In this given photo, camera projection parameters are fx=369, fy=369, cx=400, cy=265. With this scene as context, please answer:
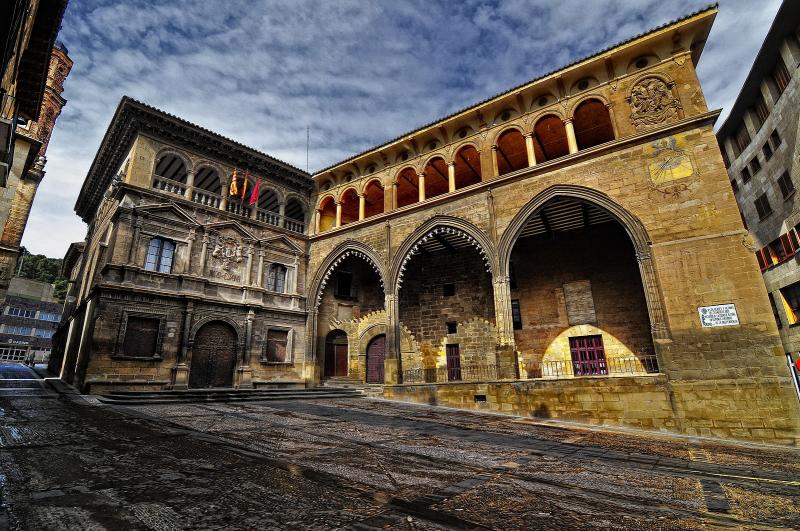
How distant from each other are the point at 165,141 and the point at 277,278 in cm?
760

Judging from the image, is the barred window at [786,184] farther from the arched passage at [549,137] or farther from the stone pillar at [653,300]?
the stone pillar at [653,300]

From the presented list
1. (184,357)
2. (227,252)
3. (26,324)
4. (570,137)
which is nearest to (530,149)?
(570,137)

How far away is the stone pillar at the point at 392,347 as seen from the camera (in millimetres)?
14945

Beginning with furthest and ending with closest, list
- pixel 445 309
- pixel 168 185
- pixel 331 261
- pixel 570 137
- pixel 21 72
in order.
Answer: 1. pixel 331 261
2. pixel 445 309
3. pixel 168 185
4. pixel 570 137
5. pixel 21 72

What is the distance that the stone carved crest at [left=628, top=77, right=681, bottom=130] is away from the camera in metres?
12.1

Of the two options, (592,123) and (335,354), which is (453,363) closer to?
(335,354)

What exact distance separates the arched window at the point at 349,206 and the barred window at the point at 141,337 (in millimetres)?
10653

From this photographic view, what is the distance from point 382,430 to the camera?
6969mm

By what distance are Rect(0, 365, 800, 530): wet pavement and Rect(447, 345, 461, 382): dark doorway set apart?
36.4ft

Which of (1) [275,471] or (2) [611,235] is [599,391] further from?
Result: (1) [275,471]

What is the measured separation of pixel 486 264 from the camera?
14.5 meters

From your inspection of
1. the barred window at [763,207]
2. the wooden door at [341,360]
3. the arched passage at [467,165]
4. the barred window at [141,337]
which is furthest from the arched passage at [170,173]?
the barred window at [763,207]

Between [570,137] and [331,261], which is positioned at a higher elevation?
[570,137]

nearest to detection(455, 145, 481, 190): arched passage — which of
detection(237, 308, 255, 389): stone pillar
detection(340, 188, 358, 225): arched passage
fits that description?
detection(340, 188, 358, 225): arched passage
